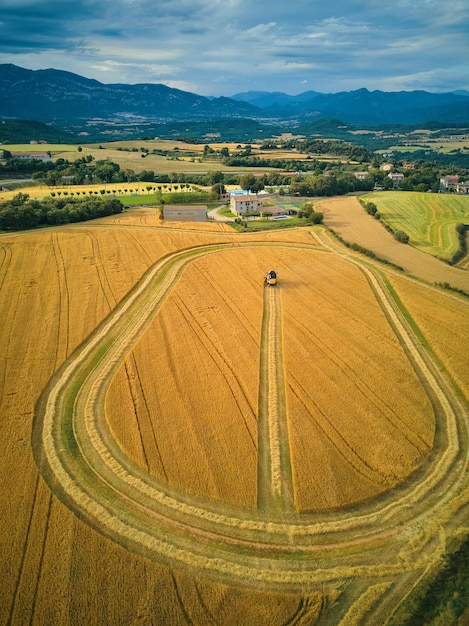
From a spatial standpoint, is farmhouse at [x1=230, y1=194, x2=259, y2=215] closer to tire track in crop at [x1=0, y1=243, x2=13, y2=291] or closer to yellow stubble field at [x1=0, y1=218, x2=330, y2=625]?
tire track in crop at [x1=0, y1=243, x2=13, y2=291]

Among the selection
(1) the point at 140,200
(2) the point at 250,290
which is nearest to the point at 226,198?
(1) the point at 140,200

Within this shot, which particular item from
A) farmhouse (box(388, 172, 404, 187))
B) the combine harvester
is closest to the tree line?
the combine harvester

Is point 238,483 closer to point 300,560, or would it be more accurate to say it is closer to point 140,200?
point 300,560

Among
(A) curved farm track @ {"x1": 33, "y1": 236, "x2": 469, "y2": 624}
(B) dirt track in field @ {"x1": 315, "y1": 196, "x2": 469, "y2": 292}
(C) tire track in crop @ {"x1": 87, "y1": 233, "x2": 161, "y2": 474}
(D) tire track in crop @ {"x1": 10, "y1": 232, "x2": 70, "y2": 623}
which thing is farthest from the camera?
(B) dirt track in field @ {"x1": 315, "y1": 196, "x2": 469, "y2": 292}

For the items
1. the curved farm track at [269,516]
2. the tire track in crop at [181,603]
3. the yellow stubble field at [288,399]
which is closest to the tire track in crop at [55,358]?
the curved farm track at [269,516]

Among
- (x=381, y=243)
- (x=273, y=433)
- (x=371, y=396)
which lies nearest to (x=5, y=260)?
(x=273, y=433)
